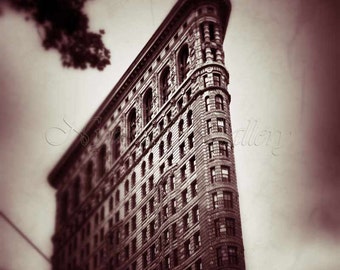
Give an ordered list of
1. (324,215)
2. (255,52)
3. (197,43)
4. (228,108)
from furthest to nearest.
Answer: (197,43) < (228,108) < (255,52) < (324,215)

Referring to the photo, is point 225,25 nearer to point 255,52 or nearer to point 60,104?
point 255,52

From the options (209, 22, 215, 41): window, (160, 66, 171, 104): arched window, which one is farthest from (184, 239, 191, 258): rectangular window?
(209, 22, 215, 41): window

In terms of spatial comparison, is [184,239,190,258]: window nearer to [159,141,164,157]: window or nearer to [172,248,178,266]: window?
[172,248,178,266]: window

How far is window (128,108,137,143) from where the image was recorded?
2477 cm

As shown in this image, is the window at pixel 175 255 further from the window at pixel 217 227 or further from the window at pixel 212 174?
the window at pixel 212 174

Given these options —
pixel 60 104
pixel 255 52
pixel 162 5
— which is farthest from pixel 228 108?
pixel 60 104

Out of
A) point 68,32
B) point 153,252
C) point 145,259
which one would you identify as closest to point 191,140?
point 153,252

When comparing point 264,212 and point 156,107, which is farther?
point 156,107

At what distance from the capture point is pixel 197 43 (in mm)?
25469

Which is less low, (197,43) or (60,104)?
(197,43)

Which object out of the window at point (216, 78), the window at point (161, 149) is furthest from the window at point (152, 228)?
the window at point (216, 78)

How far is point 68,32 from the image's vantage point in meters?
19.0

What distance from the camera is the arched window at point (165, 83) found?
26.4 m

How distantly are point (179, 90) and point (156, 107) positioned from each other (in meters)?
1.02
